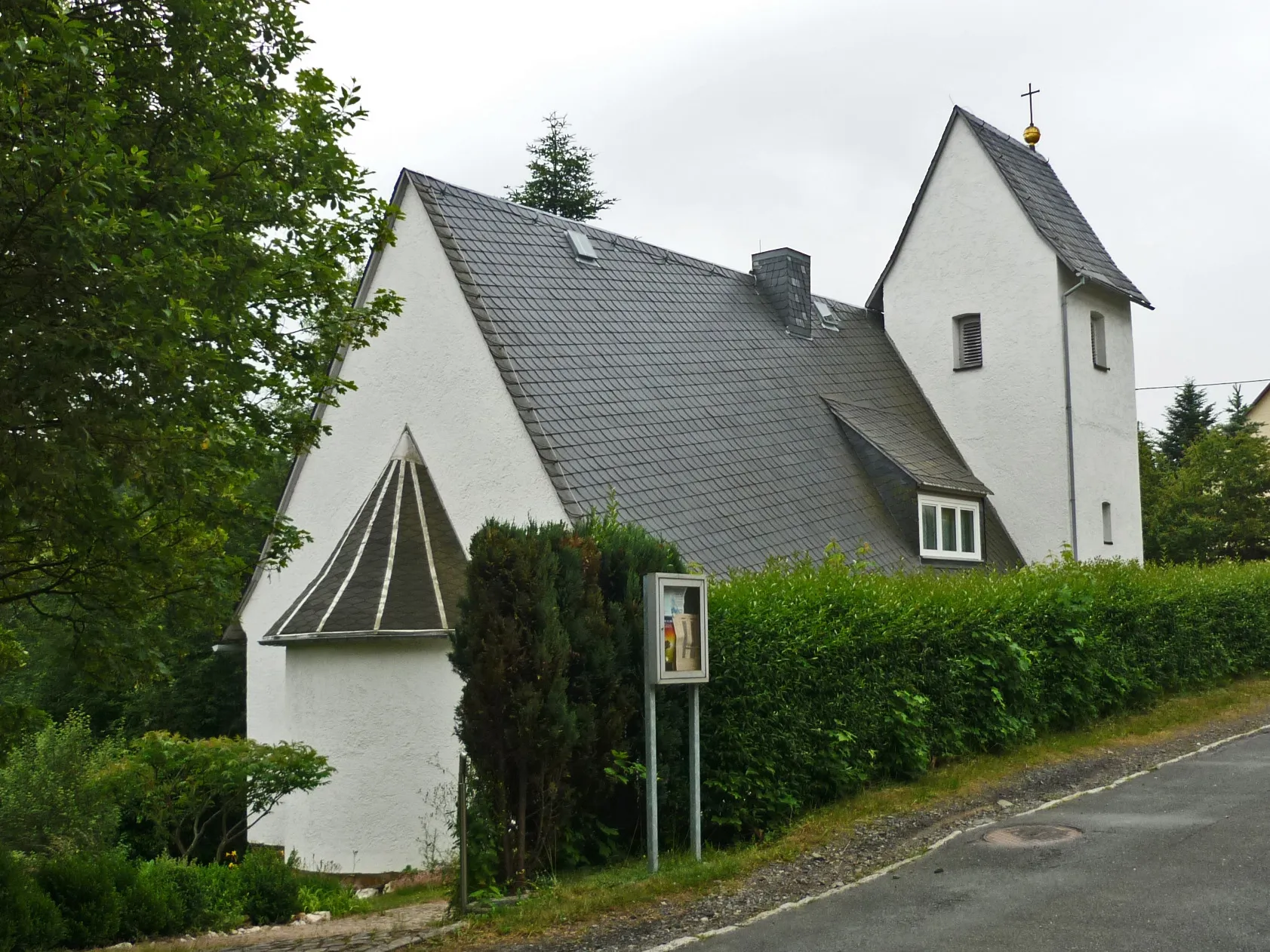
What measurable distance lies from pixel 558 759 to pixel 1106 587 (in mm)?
10190

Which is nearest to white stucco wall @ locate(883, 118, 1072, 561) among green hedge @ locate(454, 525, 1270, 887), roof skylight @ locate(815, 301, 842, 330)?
roof skylight @ locate(815, 301, 842, 330)

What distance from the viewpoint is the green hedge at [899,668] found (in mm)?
11297

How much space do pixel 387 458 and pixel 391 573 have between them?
2.80 m

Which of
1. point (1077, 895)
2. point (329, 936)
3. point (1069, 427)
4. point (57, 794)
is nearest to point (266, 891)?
point (329, 936)

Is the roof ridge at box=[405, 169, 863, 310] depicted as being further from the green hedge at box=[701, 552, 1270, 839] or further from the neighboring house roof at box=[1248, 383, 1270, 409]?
the neighboring house roof at box=[1248, 383, 1270, 409]

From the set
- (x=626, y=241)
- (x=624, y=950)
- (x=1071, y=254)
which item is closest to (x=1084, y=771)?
(x=624, y=950)

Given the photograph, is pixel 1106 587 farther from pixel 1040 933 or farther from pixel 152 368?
pixel 152 368

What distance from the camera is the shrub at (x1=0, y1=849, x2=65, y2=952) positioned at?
8742mm

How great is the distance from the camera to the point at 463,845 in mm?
9133

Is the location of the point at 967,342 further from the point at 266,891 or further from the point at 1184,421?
the point at 1184,421

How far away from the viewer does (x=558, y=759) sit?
10008 mm

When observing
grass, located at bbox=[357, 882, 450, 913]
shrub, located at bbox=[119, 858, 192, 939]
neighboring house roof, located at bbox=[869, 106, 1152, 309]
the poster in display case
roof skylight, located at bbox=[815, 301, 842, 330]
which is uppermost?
neighboring house roof, located at bbox=[869, 106, 1152, 309]

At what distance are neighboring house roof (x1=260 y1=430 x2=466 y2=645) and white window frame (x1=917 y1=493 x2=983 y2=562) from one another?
8.61 metres

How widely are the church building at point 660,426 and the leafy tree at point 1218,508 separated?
23329 millimetres
